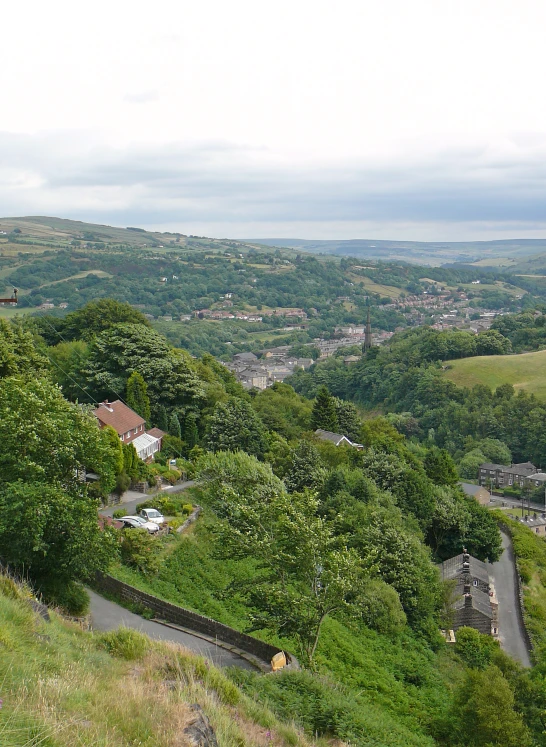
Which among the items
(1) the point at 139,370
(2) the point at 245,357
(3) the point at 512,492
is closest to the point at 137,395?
(1) the point at 139,370

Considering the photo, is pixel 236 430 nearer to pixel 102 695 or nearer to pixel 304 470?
pixel 304 470

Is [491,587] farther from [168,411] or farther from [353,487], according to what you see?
[168,411]

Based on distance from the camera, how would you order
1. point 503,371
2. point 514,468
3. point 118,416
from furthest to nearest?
1. point 503,371
2. point 514,468
3. point 118,416

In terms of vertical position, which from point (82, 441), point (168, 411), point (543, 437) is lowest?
point (543, 437)

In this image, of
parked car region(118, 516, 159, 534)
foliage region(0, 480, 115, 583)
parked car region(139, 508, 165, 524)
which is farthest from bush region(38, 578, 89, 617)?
parked car region(139, 508, 165, 524)

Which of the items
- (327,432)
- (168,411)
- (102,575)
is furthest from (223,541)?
(327,432)

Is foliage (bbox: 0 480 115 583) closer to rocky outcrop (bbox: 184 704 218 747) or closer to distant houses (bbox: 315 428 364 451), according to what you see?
rocky outcrop (bbox: 184 704 218 747)

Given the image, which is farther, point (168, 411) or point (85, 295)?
point (85, 295)
